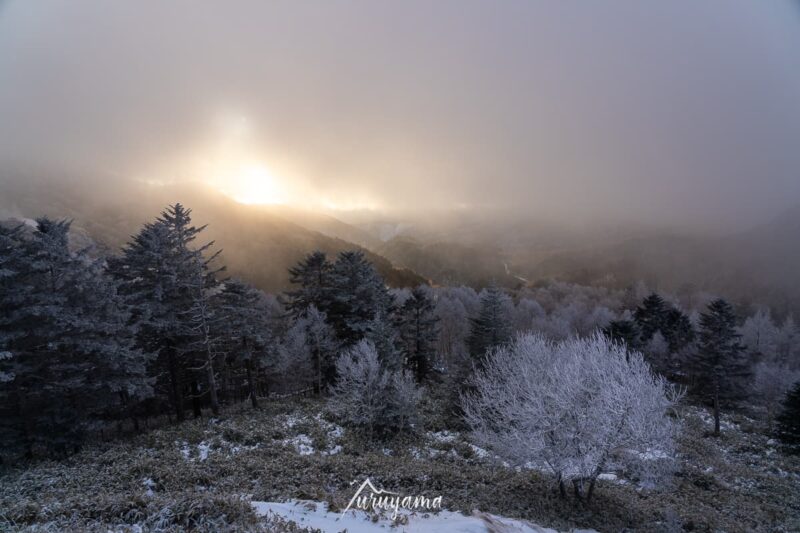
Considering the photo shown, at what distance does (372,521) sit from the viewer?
10953 millimetres

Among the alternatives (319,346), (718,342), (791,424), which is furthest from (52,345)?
(791,424)

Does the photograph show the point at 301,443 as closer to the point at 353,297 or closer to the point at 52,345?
the point at 52,345

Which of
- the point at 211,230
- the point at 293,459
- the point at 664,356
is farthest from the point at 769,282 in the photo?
the point at 211,230

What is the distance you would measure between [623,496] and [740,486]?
16.0 metres

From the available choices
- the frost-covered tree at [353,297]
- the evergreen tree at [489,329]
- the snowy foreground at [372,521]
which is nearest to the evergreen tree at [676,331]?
the evergreen tree at [489,329]

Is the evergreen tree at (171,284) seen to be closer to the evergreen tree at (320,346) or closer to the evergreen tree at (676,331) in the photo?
the evergreen tree at (320,346)

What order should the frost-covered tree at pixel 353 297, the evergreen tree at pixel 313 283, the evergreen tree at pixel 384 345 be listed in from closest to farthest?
the evergreen tree at pixel 384 345, the frost-covered tree at pixel 353 297, the evergreen tree at pixel 313 283

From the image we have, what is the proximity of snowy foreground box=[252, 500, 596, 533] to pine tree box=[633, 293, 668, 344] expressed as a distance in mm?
77313

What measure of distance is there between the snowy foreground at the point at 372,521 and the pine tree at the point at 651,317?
7731 centimetres

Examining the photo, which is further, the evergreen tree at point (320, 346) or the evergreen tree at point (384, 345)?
the evergreen tree at point (320, 346)

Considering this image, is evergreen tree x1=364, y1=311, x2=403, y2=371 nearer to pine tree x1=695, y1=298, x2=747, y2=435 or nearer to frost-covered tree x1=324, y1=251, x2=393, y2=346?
frost-covered tree x1=324, y1=251, x2=393, y2=346

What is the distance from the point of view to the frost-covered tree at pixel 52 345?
18.4 m

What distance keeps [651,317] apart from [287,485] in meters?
83.8

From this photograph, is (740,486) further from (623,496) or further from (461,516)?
(461,516)
